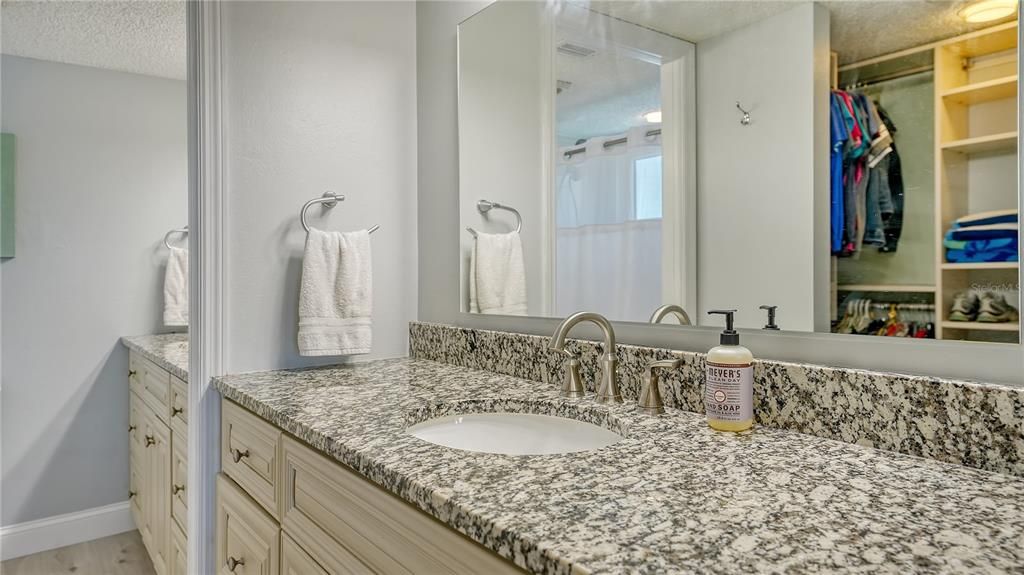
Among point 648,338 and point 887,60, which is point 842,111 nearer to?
point 887,60

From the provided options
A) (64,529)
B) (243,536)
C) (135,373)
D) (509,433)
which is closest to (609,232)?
(509,433)

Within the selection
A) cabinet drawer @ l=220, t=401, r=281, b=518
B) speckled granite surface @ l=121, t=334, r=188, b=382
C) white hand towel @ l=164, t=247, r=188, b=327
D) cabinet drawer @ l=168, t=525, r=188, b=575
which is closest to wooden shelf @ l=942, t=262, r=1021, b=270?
cabinet drawer @ l=220, t=401, r=281, b=518

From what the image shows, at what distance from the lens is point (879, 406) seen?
2.76 feet

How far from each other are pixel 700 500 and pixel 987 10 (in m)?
0.73

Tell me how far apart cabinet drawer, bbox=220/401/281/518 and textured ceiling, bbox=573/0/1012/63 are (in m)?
1.11

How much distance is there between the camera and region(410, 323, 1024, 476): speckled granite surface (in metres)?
0.74

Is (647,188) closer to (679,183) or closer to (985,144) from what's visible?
(679,183)

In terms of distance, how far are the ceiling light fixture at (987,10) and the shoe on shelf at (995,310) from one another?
358mm

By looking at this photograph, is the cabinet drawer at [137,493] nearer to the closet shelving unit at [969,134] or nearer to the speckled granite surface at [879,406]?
the speckled granite surface at [879,406]

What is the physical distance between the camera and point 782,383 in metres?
0.95

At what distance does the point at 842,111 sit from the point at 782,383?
0.42m

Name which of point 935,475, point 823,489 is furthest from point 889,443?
point 823,489

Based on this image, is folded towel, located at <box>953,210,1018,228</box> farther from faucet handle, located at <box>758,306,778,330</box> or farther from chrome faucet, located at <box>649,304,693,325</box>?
chrome faucet, located at <box>649,304,693,325</box>

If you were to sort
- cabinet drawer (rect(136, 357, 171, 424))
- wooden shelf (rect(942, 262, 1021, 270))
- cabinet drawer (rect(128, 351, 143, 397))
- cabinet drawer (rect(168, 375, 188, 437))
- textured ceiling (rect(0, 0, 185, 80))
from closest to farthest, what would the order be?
wooden shelf (rect(942, 262, 1021, 270))
cabinet drawer (rect(168, 375, 188, 437))
cabinet drawer (rect(136, 357, 171, 424))
textured ceiling (rect(0, 0, 185, 80))
cabinet drawer (rect(128, 351, 143, 397))
